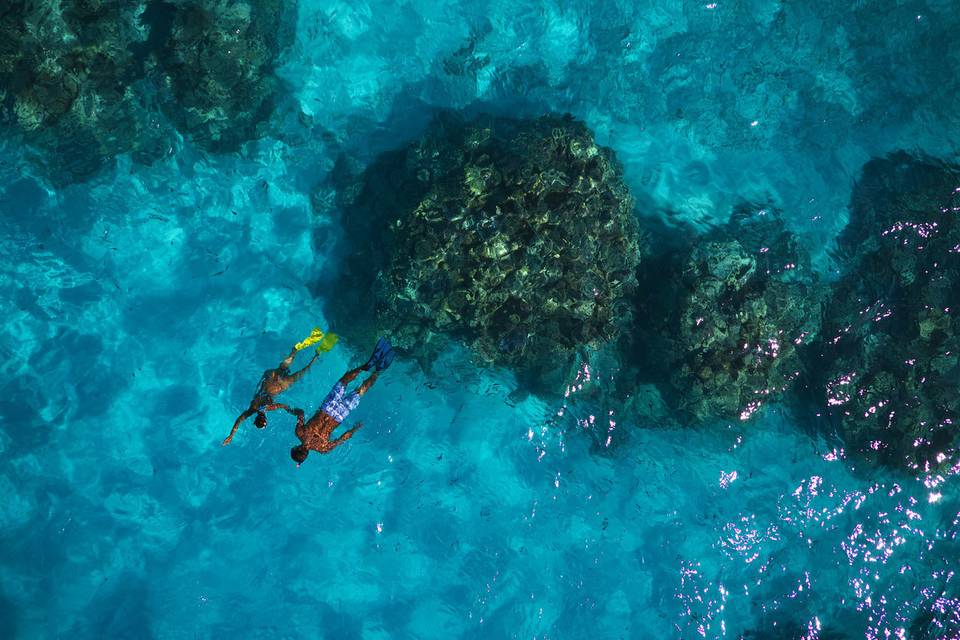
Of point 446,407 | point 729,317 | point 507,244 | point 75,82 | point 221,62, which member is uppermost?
point 729,317

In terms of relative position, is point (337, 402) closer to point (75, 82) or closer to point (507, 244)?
point (507, 244)

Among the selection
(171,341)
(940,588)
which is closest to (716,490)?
(940,588)

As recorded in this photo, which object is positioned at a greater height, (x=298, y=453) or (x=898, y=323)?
(x=898, y=323)

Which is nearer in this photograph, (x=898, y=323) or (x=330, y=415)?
(x=330, y=415)

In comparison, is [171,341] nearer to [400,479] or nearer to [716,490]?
[400,479]

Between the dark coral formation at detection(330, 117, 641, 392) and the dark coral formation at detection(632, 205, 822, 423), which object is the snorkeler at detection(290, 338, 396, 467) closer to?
the dark coral formation at detection(330, 117, 641, 392)

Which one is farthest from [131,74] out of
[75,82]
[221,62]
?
[221,62]
